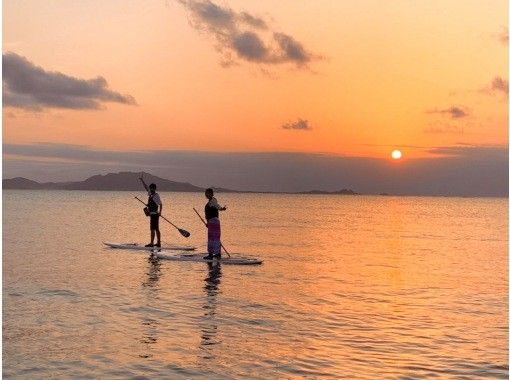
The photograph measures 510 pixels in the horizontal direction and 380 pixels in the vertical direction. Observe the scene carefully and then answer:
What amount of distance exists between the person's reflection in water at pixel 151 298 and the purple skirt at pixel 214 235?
2.59 m

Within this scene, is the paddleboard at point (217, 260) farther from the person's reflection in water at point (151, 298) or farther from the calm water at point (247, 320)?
the person's reflection in water at point (151, 298)

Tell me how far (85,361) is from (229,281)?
467 inches

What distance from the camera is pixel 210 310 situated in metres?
17.9

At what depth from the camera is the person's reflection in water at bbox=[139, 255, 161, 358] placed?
45.4ft

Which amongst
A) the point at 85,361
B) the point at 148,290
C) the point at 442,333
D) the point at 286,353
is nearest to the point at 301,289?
the point at 148,290

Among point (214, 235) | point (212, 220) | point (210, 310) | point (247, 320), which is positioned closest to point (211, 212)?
point (212, 220)

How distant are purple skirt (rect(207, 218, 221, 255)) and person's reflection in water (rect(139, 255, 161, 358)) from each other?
2589mm

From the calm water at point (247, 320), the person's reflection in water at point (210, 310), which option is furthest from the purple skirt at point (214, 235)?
the calm water at point (247, 320)

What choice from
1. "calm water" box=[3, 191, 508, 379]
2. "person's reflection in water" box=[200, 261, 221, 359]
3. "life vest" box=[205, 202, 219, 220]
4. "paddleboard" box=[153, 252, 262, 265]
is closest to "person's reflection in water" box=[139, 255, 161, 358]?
"calm water" box=[3, 191, 508, 379]

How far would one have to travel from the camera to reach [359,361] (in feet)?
Result: 41.5

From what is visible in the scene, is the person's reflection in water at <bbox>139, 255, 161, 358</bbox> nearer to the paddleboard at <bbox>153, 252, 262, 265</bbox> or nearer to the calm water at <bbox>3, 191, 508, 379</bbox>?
the calm water at <bbox>3, 191, 508, 379</bbox>

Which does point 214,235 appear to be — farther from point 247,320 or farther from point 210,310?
point 247,320

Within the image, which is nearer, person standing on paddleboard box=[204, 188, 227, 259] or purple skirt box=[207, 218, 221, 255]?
person standing on paddleboard box=[204, 188, 227, 259]

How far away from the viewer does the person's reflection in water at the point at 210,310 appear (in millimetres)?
13803
